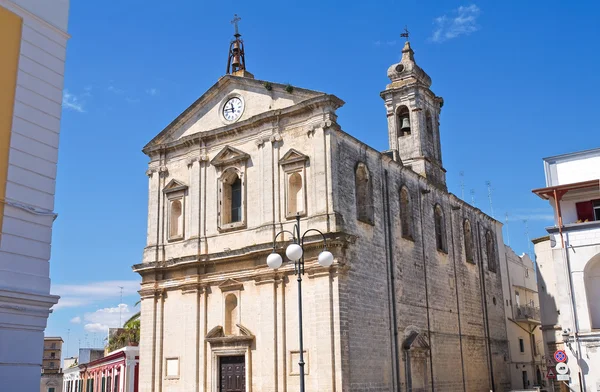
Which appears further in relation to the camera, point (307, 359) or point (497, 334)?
point (497, 334)

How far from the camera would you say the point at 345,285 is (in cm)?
2125

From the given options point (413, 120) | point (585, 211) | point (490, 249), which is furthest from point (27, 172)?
point (490, 249)

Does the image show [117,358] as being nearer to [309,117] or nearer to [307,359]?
[307,359]

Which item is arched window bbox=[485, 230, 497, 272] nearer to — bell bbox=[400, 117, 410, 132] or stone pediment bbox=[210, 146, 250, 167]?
bell bbox=[400, 117, 410, 132]

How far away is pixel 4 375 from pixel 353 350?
13.7m

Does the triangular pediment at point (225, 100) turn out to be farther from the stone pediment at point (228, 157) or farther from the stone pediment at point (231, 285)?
the stone pediment at point (231, 285)

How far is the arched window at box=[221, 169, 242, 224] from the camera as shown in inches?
977

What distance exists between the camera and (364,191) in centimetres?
2392

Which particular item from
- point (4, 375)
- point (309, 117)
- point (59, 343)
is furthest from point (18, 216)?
point (59, 343)

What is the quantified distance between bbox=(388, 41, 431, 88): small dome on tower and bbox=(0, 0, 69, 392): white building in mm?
22698

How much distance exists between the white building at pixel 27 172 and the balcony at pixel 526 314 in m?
32.0

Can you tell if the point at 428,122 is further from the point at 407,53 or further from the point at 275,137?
the point at 275,137

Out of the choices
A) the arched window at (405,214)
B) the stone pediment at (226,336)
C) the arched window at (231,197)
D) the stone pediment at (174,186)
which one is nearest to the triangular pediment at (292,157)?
the arched window at (231,197)

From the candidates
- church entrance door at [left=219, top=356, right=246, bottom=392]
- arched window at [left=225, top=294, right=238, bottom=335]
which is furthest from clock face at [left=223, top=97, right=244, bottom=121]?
church entrance door at [left=219, top=356, right=246, bottom=392]
